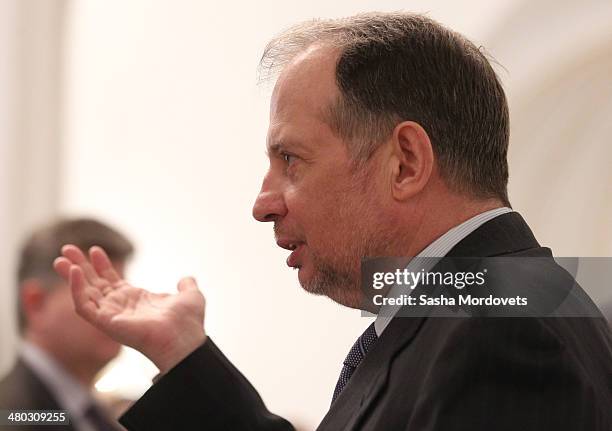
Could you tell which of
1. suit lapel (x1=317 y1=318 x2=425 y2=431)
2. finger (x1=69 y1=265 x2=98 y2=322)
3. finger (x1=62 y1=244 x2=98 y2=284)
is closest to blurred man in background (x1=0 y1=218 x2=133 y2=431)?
finger (x1=62 y1=244 x2=98 y2=284)

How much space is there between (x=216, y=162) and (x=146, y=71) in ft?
2.26

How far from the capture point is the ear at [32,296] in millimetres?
3967

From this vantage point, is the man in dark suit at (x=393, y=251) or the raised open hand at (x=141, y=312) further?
the raised open hand at (x=141, y=312)

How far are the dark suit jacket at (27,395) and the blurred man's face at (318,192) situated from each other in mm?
2022

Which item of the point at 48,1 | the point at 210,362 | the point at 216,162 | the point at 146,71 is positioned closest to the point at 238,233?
the point at 216,162

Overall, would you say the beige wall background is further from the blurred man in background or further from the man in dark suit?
the man in dark suit

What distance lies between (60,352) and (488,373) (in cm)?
→ 268

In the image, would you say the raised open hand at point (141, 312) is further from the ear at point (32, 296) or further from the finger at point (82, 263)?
the ear at point (32, 296)

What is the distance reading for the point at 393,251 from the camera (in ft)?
6.00

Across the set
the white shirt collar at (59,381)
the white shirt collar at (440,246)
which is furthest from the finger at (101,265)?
the white shirt collar at (59,381)

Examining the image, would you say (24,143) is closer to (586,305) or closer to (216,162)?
(216,162)

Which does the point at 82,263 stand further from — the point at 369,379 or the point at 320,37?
the point at 369,379

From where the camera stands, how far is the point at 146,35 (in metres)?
5.55

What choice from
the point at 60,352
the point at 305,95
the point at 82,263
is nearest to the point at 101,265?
the point at 82,263
